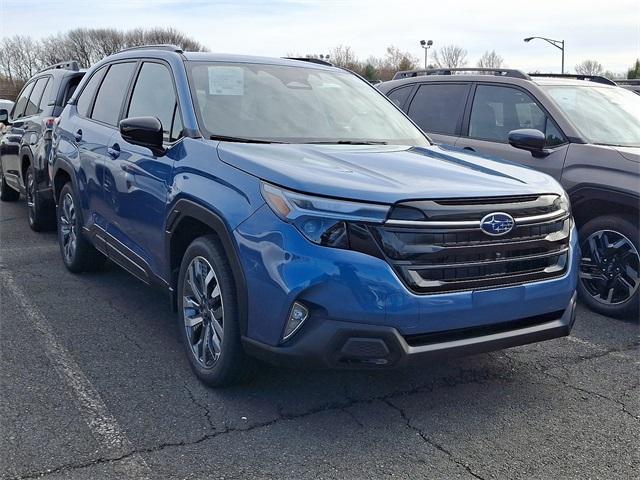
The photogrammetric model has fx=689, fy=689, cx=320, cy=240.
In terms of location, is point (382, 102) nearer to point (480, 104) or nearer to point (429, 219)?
point (480, 104)

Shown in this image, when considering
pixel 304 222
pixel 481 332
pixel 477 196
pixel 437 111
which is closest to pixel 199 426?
pixel 304 222

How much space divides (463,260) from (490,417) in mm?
849

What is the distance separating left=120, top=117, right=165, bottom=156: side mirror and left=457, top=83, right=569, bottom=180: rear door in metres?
2.48

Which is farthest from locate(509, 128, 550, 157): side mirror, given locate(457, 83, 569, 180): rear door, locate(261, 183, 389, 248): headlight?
locate(261, 183, 389, 248): headlight

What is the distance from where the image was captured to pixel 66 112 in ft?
20.2

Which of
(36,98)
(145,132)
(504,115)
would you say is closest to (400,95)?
(504,115)

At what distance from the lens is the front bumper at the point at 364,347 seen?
2.97 metres

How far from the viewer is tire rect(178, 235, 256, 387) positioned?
3369 millimetres

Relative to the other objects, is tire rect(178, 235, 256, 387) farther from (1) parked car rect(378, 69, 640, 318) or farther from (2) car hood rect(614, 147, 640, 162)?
(2) car hood rect(614, 147, 640, 162)

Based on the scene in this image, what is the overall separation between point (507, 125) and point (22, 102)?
6.54 meters

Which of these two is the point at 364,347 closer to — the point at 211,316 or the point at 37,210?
the point at 211,316

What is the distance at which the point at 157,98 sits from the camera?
4.51 metres

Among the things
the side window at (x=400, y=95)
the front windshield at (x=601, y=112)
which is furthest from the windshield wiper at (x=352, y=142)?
the side window at (x=400, y=95)

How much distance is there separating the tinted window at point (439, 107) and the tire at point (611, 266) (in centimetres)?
181
